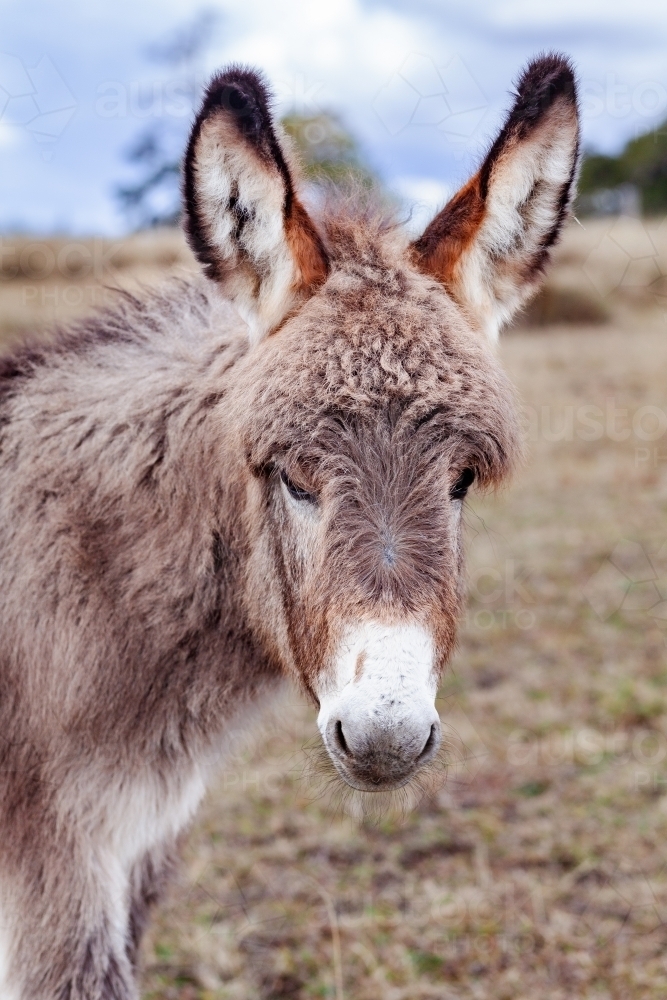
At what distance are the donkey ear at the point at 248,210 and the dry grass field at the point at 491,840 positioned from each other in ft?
3.32

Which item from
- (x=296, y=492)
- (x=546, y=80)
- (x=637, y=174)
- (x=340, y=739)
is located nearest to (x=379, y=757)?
(x=340, y=739)

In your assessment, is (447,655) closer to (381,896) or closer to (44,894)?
(44,894)

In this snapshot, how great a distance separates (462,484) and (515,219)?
0.91m

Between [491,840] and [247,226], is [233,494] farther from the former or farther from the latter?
[491,840]

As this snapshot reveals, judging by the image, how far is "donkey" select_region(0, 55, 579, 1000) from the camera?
242cm

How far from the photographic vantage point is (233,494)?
2.82 metres

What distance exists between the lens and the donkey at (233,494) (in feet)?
Result: 7.93

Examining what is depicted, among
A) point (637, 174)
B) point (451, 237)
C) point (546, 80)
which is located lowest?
point (637, 174)

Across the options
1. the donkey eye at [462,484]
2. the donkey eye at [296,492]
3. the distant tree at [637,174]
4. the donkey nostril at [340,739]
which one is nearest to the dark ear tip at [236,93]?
the donkey eye at [296,492]

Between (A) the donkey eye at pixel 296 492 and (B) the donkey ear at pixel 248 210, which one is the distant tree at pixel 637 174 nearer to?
(B) the donkey ear at pixel 248 210

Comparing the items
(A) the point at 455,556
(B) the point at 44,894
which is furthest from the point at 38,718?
(A) the point at 455,556

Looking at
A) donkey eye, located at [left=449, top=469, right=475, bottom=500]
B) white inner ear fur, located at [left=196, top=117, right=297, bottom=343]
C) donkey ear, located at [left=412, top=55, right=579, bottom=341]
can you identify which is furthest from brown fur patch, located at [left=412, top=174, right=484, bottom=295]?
donkey eye, located at [left=449, top=469, right=475, bottom=500]

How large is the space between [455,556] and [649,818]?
3076 millimetres

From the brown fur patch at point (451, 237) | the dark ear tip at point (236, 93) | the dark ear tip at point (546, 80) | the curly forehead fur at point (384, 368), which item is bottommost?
the curly forehead fur at point (384, 368)
